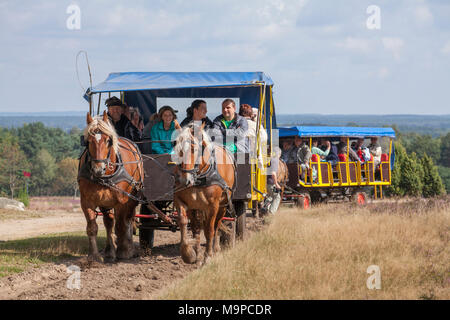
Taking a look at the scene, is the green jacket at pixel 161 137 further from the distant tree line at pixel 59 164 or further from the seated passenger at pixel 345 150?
the distant tree line at pixel 59 164

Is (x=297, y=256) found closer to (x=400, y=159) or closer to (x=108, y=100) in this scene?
(x=108, y=100)

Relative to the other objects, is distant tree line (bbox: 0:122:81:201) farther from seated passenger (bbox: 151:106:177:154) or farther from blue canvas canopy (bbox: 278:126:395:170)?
seated passenger (bbox: 151:106:177:154)

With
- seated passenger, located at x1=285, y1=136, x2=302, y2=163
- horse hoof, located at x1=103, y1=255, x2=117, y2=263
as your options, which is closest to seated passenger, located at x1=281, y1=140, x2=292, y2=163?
seated passenger, located at x1=285, y1=136, x2=302, y2=163

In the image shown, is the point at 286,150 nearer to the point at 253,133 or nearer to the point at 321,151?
the point at 321,151

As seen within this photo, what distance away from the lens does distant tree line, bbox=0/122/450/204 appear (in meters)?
40.7

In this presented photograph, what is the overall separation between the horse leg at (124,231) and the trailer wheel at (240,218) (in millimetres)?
1691

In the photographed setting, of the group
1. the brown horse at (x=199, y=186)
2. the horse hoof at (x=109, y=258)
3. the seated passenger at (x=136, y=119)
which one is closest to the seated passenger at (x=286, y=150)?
the seated passenger at (x=136, y=119)

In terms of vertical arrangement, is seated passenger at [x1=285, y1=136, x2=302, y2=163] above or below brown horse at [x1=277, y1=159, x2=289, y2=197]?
above

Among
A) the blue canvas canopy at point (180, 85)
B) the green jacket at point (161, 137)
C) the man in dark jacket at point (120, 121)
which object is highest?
the blue canvas canopy at point (180, 85)

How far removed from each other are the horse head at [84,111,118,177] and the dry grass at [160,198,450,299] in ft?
6.10

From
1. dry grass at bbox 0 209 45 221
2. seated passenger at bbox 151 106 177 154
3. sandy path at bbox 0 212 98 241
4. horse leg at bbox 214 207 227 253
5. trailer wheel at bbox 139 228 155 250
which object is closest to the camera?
horse leg at bbox 214 207 227 253

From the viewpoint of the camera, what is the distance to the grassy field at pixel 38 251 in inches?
377
